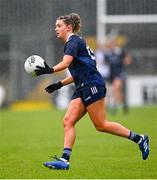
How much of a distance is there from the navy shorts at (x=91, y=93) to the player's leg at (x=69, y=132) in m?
0.10

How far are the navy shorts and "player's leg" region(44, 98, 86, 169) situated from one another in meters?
0.10

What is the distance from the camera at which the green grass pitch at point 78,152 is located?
866cm

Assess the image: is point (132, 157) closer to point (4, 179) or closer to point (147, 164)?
point (147, 164)

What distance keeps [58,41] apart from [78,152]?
14.9 m

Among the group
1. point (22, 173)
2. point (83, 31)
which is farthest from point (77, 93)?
point (83, 31)

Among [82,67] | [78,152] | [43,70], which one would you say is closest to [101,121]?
[82,67]

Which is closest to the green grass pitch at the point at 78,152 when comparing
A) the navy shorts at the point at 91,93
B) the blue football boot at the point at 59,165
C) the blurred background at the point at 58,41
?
the blue football boot at the point at 59,165

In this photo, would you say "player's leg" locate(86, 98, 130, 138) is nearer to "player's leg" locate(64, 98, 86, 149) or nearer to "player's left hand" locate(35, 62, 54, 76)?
"player's leg" locate(64, 98, 86, 149)

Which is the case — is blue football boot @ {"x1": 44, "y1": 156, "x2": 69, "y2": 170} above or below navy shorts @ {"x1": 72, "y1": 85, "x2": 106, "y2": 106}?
below

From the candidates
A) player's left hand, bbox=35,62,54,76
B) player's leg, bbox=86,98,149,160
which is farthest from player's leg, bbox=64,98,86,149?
player's left hand, bbox=35,62,54,76

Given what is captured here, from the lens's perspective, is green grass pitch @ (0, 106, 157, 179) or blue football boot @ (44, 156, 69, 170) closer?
green grass pitch @ (0, 106, 157, 179)

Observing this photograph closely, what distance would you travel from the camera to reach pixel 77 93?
9289 mm

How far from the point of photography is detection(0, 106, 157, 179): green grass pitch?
341 inches

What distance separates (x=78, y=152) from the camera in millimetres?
11273
